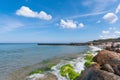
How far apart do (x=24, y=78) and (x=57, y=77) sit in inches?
115

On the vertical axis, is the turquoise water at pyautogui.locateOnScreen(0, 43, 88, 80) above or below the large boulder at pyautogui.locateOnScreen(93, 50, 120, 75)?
below

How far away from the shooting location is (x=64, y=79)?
12859 millimetres

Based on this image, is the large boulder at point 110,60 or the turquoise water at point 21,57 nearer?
the large boulder at point 110,60

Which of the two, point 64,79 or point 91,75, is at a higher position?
point 91,75

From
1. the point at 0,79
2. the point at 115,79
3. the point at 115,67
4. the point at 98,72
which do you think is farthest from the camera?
the point at 0,79

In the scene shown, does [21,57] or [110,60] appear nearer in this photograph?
[110,60]

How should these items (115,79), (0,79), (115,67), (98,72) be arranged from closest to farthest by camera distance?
(115,79) → (98,72) → (115,67) → (0,79)

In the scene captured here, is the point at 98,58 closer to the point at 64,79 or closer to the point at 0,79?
the point at 64,79

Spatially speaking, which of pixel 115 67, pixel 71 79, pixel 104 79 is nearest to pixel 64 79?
pixel 71 79

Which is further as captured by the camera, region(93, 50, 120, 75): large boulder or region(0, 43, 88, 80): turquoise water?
region(0, 43, 88, 80): turquoise water

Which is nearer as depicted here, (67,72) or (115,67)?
(115,67)

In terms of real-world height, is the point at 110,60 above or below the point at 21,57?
above

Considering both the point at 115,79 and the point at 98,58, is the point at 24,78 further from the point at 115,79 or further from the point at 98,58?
the point at 115,79

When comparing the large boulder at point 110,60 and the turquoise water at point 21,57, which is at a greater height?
the large boulder at point 110,60
